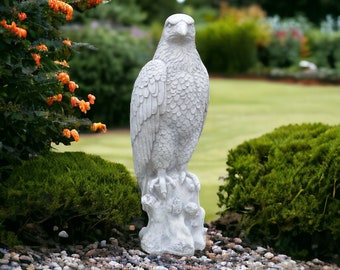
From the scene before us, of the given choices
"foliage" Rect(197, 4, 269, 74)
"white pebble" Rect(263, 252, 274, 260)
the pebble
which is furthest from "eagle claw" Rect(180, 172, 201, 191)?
"foliage" Rect(197, 4, 269, 74)

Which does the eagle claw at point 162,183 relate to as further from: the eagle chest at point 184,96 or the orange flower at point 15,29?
the orange flower at point 15,29

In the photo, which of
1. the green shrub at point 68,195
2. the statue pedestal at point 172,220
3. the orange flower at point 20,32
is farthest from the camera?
the statue pedestal at point 172,220

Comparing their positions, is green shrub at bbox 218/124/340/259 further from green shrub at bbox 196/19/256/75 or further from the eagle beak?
green shrub at bbox 196/19/256/75

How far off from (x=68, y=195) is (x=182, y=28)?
1611 mm

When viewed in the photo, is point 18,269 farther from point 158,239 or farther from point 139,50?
point 139,50

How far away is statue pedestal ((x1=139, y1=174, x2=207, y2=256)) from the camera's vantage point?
572 cm

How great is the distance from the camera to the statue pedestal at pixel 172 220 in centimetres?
572

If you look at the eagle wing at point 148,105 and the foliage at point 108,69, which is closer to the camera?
the eagle wing at point 148,105

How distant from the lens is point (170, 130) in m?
5.73

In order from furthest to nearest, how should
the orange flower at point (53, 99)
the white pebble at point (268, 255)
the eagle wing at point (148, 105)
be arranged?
the white pebble at point (268, 255) → the orange flower at point (53, 99) → the eagle wing at point (148, 105)

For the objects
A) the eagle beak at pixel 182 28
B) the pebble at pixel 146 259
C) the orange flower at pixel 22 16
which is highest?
the orange flower at pixel 22 16

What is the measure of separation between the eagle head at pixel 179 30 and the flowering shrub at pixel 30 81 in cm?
82

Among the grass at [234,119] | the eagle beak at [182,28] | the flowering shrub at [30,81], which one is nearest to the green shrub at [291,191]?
the grass at [234,119]

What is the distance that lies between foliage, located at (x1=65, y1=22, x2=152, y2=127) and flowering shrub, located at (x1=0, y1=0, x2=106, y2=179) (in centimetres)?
723
